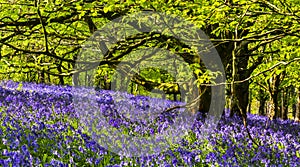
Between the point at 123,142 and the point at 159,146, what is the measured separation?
591 millimetres

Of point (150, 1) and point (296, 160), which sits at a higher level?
point (150, 1)

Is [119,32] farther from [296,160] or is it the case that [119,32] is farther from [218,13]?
[296,160]

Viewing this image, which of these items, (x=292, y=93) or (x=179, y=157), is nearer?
(x=179, y=157)

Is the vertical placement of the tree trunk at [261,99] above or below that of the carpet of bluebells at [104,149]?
below

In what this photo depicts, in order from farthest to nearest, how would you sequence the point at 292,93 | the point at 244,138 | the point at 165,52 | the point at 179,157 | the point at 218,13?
the point at 292,93, the point at 165,52, the point at 244,138, the point at 218,13, the point at 179,157

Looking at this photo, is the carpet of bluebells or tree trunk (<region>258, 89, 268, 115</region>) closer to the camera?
the carpet of bluebells

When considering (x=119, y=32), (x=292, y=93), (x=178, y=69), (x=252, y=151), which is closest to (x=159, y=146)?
(x=252, y=151)

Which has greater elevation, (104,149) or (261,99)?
(104,149)

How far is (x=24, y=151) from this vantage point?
15.5 feet

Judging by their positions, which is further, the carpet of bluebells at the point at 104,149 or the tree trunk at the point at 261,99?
the tree trunk at the point at 261,99

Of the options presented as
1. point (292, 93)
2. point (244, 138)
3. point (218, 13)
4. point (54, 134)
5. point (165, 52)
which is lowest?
point (292, 93)

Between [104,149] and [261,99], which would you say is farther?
[261,99]

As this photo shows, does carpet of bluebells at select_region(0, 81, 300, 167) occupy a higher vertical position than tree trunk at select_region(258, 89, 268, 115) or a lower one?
higher

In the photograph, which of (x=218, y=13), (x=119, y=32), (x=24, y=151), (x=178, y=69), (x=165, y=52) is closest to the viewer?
(x=24, y=151)
